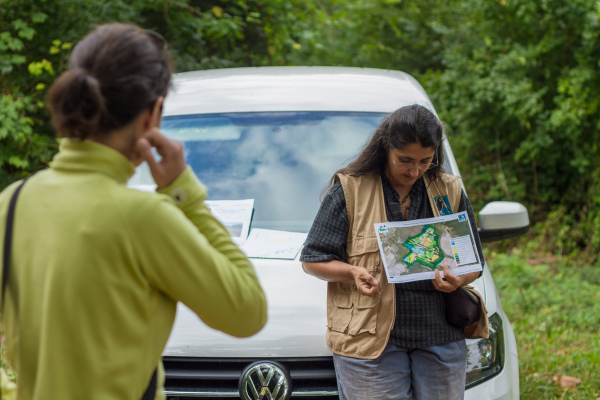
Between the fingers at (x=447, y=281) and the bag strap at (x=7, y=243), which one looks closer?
the bag strap at (x=7, y=243)

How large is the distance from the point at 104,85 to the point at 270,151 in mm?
2288

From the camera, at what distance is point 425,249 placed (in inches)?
93.9

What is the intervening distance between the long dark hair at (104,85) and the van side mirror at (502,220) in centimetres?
243

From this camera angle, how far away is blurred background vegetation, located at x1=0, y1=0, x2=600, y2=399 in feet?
20.9

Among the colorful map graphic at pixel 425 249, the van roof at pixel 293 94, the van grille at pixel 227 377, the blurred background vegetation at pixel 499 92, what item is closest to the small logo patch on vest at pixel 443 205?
the colorful map graphic at pixel 425 249

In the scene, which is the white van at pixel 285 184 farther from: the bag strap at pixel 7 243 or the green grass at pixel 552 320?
the green grass at pixel 552 320

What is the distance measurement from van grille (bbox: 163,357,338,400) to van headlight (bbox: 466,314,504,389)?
56cm

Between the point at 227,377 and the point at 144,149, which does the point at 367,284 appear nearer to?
the point at 227,377

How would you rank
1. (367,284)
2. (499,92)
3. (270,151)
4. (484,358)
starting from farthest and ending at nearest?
1. (499,92)
2. (270,151)
3. (484,358)
4. (367,284)

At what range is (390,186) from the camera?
2.52 m

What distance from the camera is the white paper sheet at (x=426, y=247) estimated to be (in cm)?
233

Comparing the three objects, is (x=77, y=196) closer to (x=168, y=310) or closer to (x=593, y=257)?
(x=168, y=310)

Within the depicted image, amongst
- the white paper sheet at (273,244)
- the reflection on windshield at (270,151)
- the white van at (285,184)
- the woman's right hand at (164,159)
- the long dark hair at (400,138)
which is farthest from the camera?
the reflection on windshield at (270,151)

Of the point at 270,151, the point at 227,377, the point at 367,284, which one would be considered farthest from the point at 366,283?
the point at 270,151
